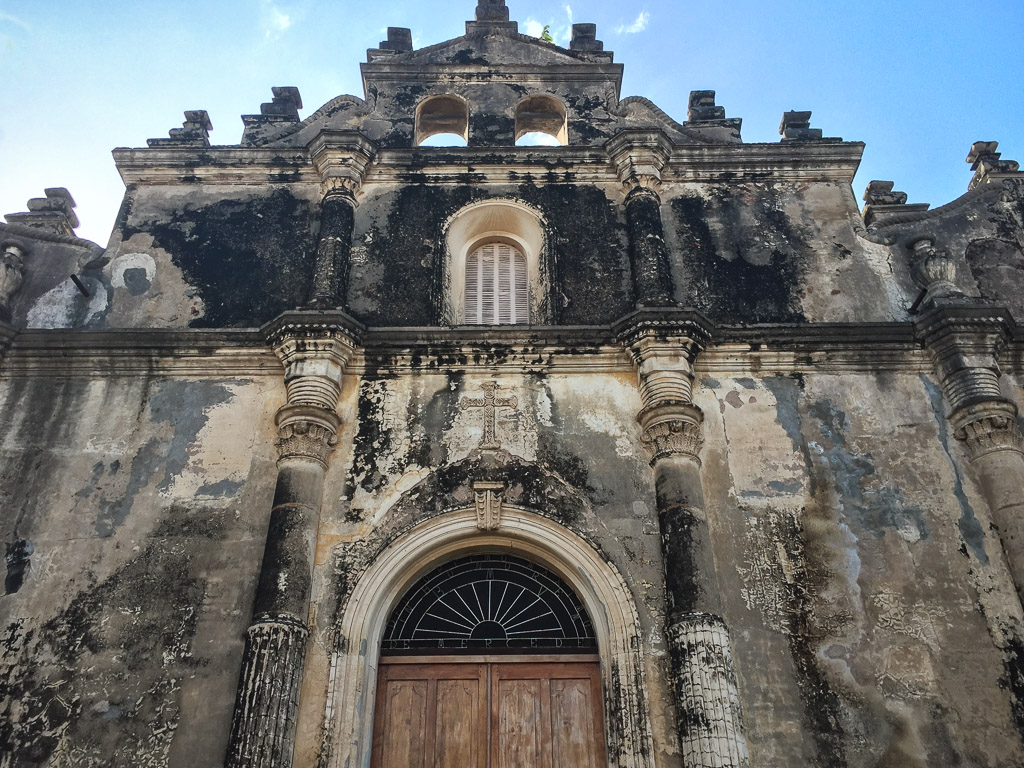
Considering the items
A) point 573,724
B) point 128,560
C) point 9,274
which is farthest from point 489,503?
point 9,274

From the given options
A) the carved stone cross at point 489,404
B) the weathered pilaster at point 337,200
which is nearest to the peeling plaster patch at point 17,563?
the weathered pilaster at point 337,200

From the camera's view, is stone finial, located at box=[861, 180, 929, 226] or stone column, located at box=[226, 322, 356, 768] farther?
stone finial, located at box=[861, 180, 929, 226]

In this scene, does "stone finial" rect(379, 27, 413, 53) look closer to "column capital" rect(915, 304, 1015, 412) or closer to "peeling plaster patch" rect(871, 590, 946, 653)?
"column capital" rect(915, 304, 1015, 412)

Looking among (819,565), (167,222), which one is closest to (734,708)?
(819,565)

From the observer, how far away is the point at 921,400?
9844 millimetres

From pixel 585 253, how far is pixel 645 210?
3.35 feet

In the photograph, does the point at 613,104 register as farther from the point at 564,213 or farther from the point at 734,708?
the point at 734,708

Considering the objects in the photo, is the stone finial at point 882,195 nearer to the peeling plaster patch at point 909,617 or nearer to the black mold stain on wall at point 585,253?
the black mold stain on wall at point 585,253

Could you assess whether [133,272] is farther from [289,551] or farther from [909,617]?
[909,617]

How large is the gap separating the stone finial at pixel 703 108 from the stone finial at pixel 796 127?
94 cm

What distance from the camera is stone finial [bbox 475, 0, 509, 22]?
14.0 m

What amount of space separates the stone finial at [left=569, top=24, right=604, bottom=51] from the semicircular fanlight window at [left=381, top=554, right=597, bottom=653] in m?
8.92

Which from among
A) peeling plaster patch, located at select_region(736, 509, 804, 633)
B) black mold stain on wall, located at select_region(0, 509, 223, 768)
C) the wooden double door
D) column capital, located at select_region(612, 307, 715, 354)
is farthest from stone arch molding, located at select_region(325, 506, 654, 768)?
column capital, located at select_region(612, 307, 715, 354)

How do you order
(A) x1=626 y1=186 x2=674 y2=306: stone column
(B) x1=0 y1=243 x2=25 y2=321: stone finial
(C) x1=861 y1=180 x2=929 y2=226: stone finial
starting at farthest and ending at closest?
(C) x1=861 y1=180 x2=929 y2=226: stone finial < (B) x1=0 y1=243 x2=25 y2=321: stone finial < (A) x1=626 y1=186 x2=674 y2=306: stone column
